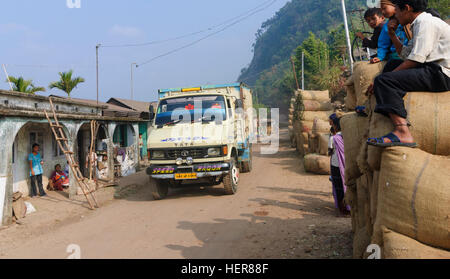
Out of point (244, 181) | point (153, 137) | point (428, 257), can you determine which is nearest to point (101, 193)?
point (153, 137)

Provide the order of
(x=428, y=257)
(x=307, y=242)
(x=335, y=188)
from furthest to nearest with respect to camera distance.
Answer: (x=335, y=188) → (x=307, y=242) → (x=428, y=257)

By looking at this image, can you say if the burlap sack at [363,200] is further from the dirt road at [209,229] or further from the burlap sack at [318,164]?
the burlap sack at [318,164]

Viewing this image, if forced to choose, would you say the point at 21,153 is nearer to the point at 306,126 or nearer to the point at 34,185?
the point at 34,185

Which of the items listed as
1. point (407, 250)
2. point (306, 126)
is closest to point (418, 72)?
point (407, 250)

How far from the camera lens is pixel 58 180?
10656mm

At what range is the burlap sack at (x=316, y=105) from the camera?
15466 millimetres

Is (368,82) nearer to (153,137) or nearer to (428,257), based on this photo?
(428,257)

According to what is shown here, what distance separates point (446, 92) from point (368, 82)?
2.77ft

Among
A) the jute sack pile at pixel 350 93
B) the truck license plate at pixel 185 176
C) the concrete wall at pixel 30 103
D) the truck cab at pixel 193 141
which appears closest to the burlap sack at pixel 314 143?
the truck cab at pixel 193 141

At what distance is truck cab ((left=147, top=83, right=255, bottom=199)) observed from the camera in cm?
723

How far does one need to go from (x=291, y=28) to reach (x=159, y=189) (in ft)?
353

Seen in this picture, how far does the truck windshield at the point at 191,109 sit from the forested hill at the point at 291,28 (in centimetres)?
8428

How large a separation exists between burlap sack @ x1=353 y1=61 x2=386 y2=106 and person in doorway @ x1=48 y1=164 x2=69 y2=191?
10299mm

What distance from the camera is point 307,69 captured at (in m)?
49.4
